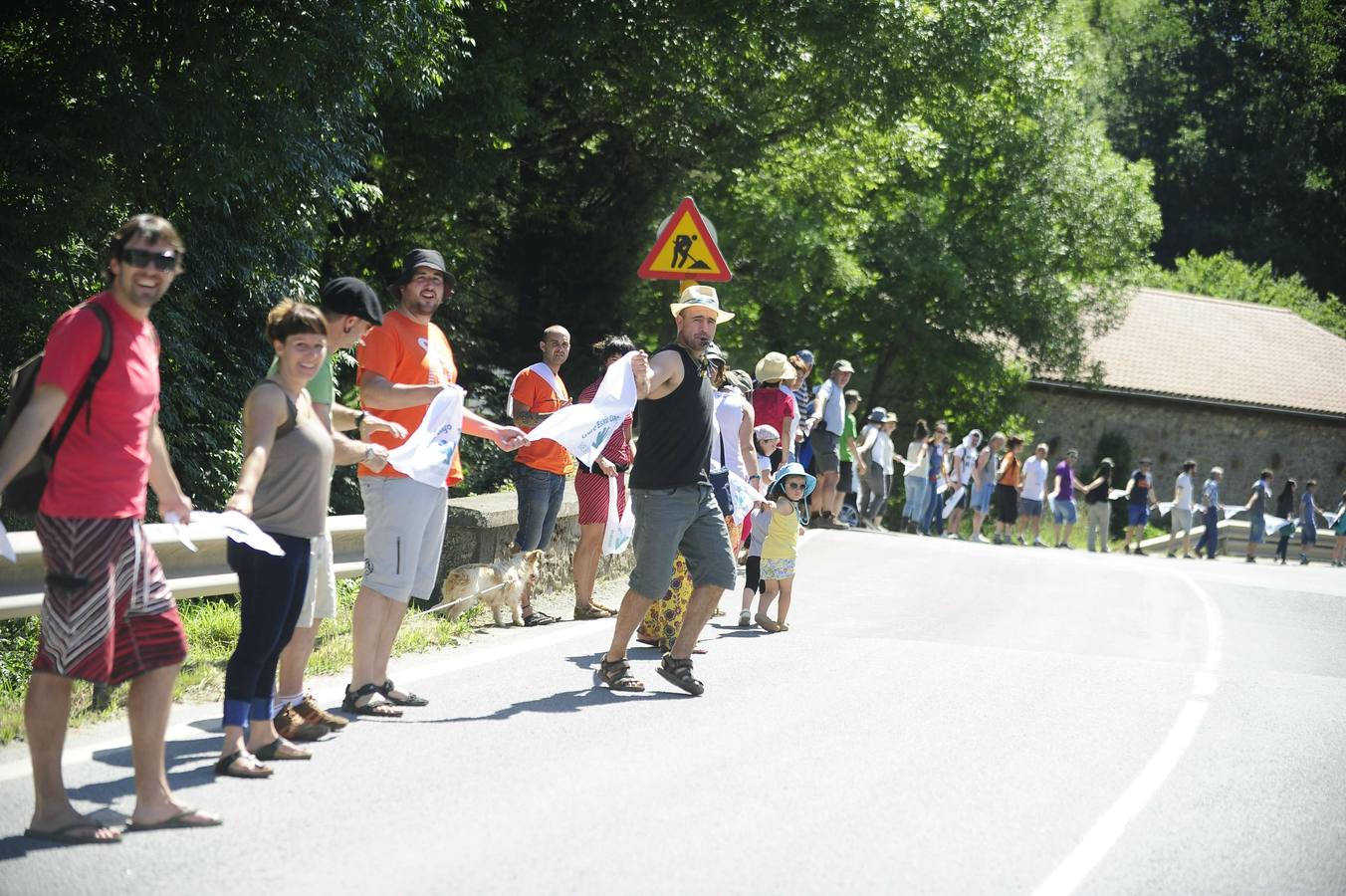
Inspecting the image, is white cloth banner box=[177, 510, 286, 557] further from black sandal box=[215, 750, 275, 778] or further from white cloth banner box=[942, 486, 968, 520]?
white cloth banner box=[942, 486, 968, 520]

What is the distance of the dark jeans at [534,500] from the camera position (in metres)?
9.56

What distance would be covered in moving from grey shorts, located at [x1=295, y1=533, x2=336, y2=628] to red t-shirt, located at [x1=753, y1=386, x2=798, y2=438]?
7.38 m

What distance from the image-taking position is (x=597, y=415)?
24.5 feet

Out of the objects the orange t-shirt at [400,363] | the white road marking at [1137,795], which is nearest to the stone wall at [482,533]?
the orange t-shirt at [400,363]

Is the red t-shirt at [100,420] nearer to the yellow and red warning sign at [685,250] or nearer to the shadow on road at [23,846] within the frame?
the shadow on road at [23,846]

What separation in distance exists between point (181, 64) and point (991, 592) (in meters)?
8.89

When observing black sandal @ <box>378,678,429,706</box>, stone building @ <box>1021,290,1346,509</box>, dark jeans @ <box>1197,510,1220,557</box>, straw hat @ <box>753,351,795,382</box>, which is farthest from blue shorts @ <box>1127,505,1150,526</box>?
black sandal @ <box>378,678,429,706</box>

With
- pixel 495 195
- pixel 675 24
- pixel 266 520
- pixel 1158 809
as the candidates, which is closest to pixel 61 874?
pixel 266 520

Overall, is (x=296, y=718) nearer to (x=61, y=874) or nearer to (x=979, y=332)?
(x=61, y=874)

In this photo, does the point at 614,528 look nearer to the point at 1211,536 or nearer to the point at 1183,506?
the point at 1183,506

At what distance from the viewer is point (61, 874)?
4.30m

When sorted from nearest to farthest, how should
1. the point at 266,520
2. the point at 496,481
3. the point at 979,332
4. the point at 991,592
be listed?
the point at 266,520 < the point at 991,592 < the point at 496,481 < the point at 979,332

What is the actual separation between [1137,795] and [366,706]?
3488mm

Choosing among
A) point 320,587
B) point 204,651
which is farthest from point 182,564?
point 320,587
